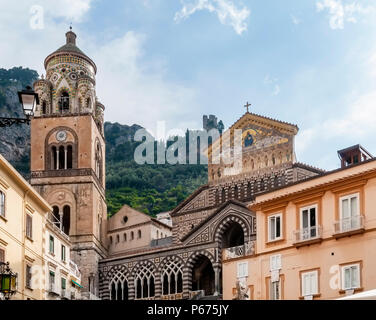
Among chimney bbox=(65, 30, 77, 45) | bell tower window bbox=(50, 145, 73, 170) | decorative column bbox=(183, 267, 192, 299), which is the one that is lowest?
decorative column bbox=(183, 267, 192, 299)

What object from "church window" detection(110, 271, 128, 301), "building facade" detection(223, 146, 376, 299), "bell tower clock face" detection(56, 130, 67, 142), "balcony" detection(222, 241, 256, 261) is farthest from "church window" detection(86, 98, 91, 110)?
"building facade" detection(223, 146, 376, 299)

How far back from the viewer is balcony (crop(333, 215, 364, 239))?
24.8 meters

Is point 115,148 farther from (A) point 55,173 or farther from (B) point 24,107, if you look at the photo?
(B) point 24,107

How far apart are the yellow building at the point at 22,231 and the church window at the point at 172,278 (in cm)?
1950

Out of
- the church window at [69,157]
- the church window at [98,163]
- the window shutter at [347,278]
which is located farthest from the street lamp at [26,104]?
the church window at [98,163]

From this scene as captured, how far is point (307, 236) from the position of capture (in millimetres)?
26375

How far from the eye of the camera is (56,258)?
34.7m

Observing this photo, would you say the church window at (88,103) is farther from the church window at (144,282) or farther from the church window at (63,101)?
the church window at (144,282)

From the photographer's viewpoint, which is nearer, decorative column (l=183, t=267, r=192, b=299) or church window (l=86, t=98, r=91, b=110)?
decorative column (l=183, t=267, r=192, b=299)

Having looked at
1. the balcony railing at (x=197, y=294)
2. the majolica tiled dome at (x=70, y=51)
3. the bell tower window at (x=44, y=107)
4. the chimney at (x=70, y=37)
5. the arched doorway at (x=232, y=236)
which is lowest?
the balcony railing at (x=197, y=294)

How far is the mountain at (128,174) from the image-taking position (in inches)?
3711

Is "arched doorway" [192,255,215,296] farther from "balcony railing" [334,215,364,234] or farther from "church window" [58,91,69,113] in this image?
"balcony railing" [334,215,364,234]

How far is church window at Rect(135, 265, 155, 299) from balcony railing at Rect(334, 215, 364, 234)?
1098 inches
